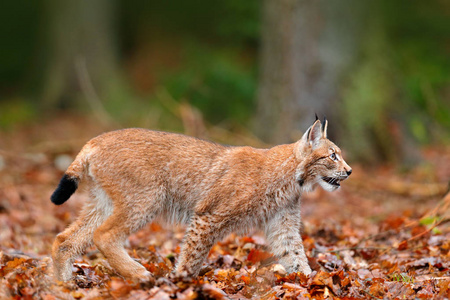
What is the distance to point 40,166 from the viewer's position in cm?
1141

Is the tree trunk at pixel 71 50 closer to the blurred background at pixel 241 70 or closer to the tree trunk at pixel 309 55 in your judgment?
the blurred background at pixel 241 70

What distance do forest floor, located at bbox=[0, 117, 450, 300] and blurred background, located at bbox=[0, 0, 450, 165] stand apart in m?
1.48

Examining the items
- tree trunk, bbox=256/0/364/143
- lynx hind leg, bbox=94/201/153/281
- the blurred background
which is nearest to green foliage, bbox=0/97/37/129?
the blurred background

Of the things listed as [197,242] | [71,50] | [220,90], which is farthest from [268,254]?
[71,50]

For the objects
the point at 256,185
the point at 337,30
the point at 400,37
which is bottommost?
the point at 256,185

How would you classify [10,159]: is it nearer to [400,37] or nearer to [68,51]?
[68,51]

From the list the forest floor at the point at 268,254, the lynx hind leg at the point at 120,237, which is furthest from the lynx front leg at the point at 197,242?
the lynx hind leg at the point at 120,237

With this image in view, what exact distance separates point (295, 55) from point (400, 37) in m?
8.17

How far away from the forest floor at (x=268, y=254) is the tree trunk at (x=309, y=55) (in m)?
1.62

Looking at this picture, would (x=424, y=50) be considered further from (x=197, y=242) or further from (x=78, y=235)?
(x=78, y=235)

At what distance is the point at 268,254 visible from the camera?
20.4 feet

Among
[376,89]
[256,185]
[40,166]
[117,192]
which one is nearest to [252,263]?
[256,185]

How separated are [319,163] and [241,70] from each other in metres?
12.2

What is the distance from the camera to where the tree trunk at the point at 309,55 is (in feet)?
40.4
